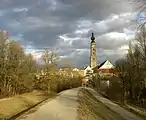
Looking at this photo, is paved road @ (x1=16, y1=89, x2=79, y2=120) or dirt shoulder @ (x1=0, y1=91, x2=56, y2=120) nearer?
paved road @ (x1=16, y1=89, x2=79, y2=120)

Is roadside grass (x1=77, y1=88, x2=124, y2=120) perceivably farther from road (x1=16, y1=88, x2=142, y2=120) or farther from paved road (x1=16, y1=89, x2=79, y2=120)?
paved road (x1=16, y1=89, x2=79, y2=120)

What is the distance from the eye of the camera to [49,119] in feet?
66.5

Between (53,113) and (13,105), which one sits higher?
(53,113)

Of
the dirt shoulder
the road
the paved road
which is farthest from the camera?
the dirt shoulder

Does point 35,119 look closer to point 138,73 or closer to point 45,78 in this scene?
point 138,73

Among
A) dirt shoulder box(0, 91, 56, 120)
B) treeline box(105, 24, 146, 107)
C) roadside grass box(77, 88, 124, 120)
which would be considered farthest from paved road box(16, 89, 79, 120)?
treeline box(105, 24, 146, 107)

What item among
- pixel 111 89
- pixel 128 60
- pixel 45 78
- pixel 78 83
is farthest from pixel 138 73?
pixel 78 83

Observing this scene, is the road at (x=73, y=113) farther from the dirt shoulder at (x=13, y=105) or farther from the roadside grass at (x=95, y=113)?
the dirt shoulder at (x=13, y=105)

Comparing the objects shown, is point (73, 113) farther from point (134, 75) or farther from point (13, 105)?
point (134, 75)

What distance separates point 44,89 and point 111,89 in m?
20.7

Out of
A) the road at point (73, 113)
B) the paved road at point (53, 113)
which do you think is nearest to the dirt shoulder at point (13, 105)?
the road at point (73, 113)

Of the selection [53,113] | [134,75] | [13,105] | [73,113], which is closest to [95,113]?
[73,113]

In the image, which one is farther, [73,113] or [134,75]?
[134,75]

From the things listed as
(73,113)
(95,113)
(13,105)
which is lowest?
(13,105)
